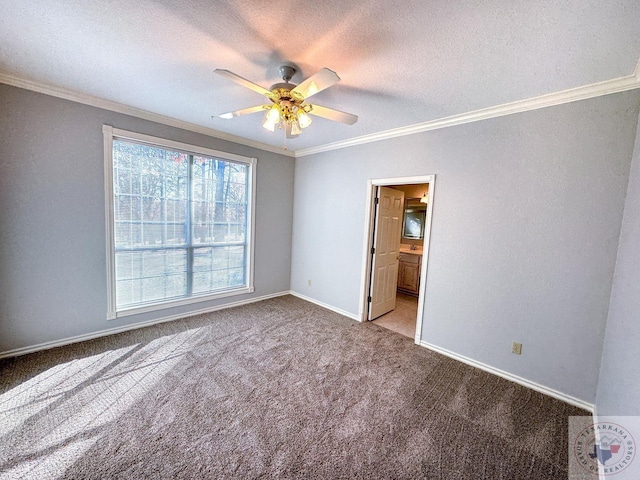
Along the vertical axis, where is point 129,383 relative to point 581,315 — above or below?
below

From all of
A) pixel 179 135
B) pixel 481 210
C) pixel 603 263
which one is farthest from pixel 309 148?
pixel 603 263

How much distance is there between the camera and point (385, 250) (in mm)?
3859

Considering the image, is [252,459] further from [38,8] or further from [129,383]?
[38,8]

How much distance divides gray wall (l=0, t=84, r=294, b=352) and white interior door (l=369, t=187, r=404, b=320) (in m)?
3.06

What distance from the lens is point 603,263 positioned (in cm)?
199

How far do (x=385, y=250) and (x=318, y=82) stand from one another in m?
2.74

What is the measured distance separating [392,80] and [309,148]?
2319 mm

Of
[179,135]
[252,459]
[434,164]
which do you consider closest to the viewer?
[252,459]

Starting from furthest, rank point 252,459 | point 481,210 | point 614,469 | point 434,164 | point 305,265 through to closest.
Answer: point 305,265 → point 434,164 → point 481,210 → point 252,459 → point 614,469

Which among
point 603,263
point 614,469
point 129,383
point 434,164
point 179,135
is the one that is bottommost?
point 129,383

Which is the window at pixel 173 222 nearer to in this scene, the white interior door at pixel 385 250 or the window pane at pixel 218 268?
the window pane at pixel 218 268

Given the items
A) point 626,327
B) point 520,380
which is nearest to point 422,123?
point 626,327

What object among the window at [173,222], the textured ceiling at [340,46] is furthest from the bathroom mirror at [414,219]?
the window at [173,222]

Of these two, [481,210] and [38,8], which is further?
[481,210]
